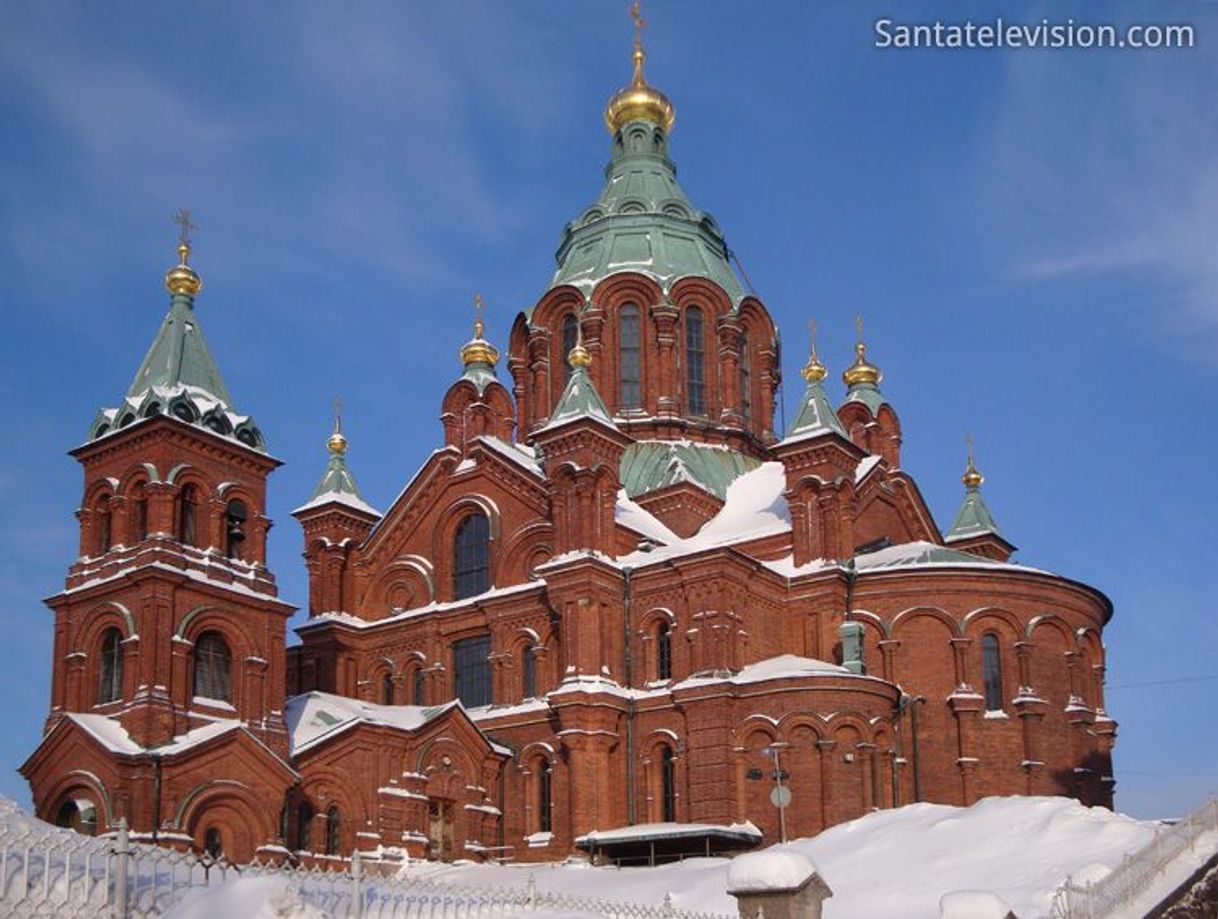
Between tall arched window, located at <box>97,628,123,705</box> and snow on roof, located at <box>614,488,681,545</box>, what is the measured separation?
12.1m

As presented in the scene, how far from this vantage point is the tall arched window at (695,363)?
149 ft

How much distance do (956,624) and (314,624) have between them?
54.2 feet

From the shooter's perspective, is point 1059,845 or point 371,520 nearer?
point 1059,845

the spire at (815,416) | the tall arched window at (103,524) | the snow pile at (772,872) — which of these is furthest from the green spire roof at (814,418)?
the snow pile at (772,872)

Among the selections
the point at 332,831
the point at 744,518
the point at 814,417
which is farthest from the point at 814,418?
the point at 332,831

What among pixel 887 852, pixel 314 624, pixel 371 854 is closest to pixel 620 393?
pixel 314 624

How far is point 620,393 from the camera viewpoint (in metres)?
44.9

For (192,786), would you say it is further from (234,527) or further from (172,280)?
(172,280)

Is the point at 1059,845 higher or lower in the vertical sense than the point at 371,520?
lower

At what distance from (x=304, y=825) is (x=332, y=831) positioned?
73 centimetres

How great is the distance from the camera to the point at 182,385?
33875 mm

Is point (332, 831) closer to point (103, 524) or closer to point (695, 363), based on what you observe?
point (103, 524)

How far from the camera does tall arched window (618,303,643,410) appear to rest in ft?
147

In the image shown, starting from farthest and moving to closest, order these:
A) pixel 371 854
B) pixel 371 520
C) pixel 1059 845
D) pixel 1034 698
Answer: pixel 371 520
pixel 1034 698
pixel 371 854
pixel 1059 845
